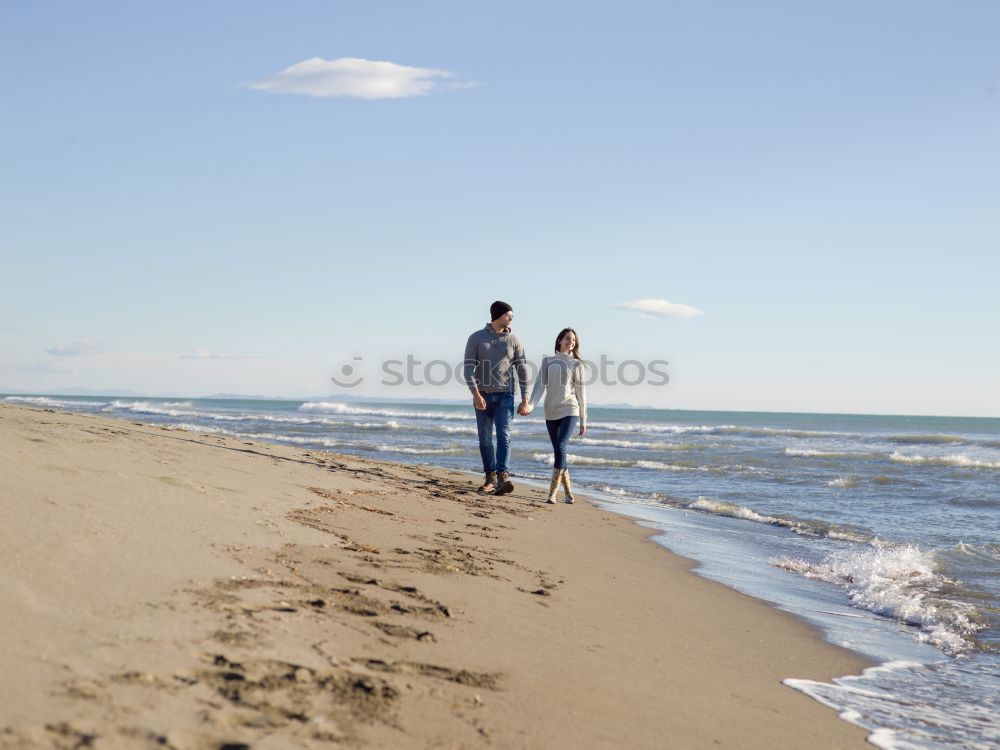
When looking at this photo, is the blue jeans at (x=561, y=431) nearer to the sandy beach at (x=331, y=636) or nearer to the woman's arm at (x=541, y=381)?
the woman's arm at (x=541, y=381)

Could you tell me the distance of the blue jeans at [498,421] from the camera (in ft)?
29.3

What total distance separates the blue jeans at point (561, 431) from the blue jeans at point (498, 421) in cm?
50

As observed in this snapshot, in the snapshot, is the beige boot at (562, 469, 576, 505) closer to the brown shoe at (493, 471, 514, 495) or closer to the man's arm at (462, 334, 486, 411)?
the brown shoe at (493, 471, 514, 495)

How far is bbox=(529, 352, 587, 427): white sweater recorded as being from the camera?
9.11 m

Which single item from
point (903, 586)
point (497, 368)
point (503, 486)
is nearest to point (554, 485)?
point (503, 486)

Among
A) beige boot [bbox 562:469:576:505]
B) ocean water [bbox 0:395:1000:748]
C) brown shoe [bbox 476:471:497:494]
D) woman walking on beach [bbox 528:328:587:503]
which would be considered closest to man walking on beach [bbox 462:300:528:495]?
woman walking on beach [bbox 528:328:587:503]

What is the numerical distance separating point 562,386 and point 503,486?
1238mm

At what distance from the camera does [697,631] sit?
4.53 metres

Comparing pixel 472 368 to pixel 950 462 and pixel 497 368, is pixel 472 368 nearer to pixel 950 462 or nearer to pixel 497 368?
pixel 497 368

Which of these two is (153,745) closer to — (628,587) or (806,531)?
(628,587)

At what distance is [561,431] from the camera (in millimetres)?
9195

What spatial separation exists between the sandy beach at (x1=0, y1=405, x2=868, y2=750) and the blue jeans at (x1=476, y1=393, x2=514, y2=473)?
115 inches

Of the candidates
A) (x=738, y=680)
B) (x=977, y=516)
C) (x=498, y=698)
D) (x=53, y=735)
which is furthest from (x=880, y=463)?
(x=53, y=735)

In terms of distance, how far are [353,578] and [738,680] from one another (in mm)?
1783
